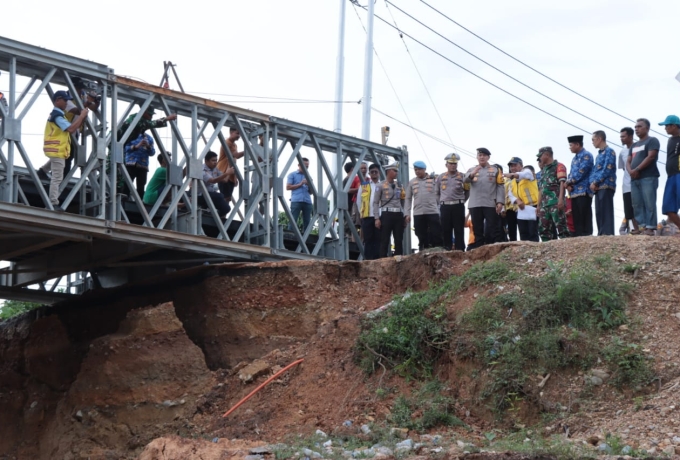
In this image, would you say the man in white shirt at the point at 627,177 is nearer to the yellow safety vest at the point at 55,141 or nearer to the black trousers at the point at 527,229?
the black trousers at the point at 527,229

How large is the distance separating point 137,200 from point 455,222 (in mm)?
4955

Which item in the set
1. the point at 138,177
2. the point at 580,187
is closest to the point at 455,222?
the point at 580,187

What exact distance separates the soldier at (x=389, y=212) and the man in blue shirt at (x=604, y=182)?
132 inches

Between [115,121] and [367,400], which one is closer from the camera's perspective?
[367,400]

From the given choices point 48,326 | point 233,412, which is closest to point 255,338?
point 233,412

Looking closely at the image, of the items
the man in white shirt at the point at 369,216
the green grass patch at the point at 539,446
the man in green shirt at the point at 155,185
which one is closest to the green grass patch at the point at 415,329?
the green grass patch at the point at 539,446

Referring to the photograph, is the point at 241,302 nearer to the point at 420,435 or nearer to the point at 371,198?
the point at 371,198

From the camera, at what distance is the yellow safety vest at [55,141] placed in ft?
43.3

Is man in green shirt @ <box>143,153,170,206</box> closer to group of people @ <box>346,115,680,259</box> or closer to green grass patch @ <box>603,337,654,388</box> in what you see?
group of people @ <box>346,115,680,259</box>

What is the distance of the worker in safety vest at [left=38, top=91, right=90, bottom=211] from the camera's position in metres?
13.1

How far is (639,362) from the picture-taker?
Answer: 10852 mm

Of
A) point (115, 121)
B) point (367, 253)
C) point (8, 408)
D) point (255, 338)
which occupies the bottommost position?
point (8, 408)

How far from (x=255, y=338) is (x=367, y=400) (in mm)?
3157

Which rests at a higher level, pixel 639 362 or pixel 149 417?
pixel 639 362
